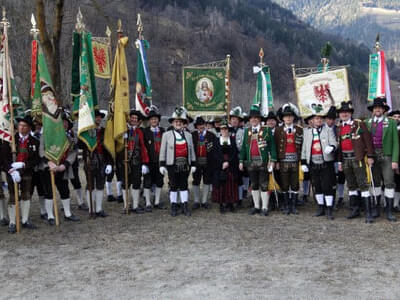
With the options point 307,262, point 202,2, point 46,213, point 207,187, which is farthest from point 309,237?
point 202,2

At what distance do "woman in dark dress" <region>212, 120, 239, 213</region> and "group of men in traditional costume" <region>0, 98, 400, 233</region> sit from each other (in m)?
0.02

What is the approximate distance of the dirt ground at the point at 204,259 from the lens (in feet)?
15.6

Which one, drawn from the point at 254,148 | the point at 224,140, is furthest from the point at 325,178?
the point at 224,140

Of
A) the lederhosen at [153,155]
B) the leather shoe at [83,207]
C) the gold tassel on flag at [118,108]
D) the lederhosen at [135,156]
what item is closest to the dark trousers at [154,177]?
the lederhosen at [153,155]

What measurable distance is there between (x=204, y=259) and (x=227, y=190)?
122 inches

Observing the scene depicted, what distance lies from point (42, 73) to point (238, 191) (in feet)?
15.2

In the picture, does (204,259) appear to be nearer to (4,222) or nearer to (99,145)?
(99,145)

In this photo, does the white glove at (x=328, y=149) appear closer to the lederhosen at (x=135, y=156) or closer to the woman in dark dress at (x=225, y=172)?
the woman in dark dress at (x=225, y=172)

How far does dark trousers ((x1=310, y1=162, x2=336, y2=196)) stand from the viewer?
810 centimetres

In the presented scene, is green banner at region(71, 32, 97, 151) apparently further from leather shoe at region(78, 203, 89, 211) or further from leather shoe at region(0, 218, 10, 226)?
leather shoe at region(0, 218, 10, 226)

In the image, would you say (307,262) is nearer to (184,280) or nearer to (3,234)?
(184,280)

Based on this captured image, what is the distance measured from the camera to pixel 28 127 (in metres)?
7.61

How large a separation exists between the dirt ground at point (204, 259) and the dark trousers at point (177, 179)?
27.1 inches

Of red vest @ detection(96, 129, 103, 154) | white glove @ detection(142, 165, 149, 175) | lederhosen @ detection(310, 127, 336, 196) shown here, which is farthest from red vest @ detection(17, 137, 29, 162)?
lederhosen @ detection(310, 127, 336, 196)
